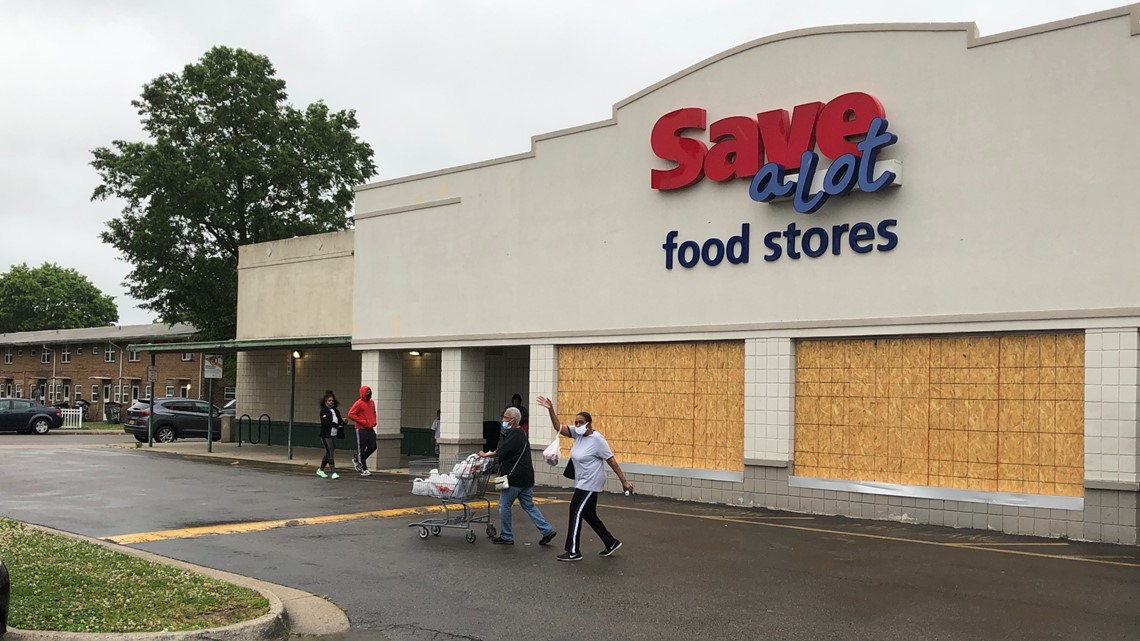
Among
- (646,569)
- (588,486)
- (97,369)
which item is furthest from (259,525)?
(97,369)

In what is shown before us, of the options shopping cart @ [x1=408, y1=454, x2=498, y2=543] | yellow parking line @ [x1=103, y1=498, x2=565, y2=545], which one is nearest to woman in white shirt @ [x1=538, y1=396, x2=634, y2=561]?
shopping cart @ [x1=408, y1=454, x2=498, y2=543]

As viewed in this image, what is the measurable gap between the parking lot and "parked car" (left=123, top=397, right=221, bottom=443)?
60.2ft

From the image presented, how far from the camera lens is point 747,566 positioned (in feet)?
38.1

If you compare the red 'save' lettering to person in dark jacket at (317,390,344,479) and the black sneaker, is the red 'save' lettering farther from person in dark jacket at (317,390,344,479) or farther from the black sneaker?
person in dark jacket at (317,390,344,479)

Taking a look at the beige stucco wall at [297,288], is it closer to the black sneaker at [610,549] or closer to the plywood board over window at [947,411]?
A: the plywood board over window at [947,411]

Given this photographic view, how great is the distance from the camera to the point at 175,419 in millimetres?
36969

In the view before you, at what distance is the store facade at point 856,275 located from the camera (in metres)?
13.9

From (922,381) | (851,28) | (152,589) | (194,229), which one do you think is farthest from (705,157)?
(194,229)

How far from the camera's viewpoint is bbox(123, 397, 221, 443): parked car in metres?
35.9

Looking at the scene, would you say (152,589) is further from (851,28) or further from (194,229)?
(194,229)

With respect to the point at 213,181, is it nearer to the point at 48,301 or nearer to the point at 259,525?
the point at 259,525

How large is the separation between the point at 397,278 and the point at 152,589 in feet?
50.9

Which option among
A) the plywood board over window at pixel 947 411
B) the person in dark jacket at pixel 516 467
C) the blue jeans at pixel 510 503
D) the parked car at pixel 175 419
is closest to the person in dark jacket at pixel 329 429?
the blue jeans at pixel 510 503

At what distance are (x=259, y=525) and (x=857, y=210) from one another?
403 inches
